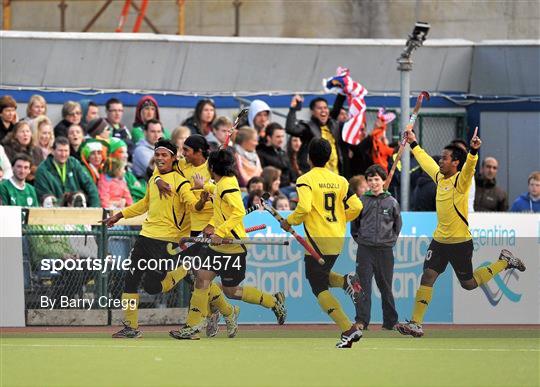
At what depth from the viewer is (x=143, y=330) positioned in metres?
15.7

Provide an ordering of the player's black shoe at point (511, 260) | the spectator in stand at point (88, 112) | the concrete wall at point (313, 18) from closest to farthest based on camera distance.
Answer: the player's black shoe at point (511, 260) < the spectator in stand at point (88, 112) < the concrete wall at point (313, 18)

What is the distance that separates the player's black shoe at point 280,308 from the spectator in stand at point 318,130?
2873 mm

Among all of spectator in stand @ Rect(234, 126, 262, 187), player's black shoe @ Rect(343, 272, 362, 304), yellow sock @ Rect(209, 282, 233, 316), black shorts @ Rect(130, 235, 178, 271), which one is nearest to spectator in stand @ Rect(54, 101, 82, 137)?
spectator in stand @ Rect(234, 126, 262, 187)

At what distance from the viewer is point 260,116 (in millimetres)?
19156

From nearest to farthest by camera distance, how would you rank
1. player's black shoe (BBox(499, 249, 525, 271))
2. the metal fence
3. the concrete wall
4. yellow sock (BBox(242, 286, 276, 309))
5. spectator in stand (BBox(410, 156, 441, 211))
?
yellow sock (BBox(242, 286, 276, 309)) → the metal fence → player's black shoe (BBox(499, 249, 525, 271)) → spectator in stand (BBox(410, 156, 441, 211)) → the concrete wall

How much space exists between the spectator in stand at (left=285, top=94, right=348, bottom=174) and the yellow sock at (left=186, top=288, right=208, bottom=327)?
4.08 meters

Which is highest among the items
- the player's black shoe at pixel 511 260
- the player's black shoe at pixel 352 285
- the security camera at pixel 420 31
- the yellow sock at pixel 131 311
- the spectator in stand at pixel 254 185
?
the security camera at pixel 420 31

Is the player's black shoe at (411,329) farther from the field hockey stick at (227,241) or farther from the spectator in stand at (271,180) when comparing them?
the spectator in stand at (271,180)

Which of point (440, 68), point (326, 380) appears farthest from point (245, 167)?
point (326, 380)

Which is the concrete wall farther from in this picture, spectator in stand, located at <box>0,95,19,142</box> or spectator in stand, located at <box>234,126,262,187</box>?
spectator in stand, located at <box>0,95,19,142</box>

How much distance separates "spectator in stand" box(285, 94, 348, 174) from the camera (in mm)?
18344

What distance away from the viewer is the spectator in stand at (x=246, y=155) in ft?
59.5

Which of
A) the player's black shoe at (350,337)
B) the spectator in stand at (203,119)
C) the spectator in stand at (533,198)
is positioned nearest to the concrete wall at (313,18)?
the spectator in stand at (533,198)

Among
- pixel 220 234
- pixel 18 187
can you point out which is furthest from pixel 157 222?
pixel 18 187
